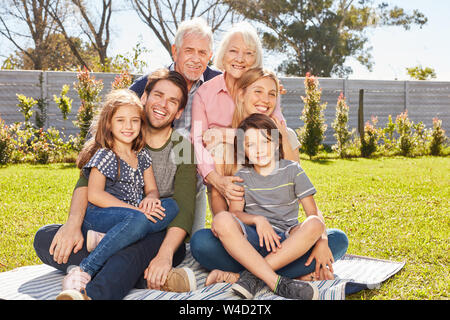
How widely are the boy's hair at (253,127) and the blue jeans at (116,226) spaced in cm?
56

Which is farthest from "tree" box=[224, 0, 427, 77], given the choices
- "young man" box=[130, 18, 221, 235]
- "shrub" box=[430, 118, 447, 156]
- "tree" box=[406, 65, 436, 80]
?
"young man" box=[130, 18, 221, 235]

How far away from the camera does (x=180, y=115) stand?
3.38m

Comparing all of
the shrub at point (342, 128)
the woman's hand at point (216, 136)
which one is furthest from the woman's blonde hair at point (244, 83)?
the shrub at point (342, 128)

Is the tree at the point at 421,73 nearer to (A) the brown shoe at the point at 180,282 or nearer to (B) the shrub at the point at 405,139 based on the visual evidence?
(B) the shrub at the point at 405,139

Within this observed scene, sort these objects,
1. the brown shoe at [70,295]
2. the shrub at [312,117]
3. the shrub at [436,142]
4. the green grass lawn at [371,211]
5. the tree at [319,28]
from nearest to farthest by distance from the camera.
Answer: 1. the brown shoe at [70,295]
2. the green grass lawn at [371,211]
3. the shrub at [312,117]
4. the shrub at [436,142]
5. the tree at [319,28]

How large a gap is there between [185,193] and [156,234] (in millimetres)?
347

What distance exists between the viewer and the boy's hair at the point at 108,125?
290 cm

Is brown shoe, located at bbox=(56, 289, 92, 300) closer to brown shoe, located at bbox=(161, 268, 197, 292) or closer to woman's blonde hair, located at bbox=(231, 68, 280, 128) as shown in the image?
brown shoe, located at bbox=(161, 268, 197, 292)

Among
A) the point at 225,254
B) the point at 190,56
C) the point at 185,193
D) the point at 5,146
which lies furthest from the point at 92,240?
the point at 5,146

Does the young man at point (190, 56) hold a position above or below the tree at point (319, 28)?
below

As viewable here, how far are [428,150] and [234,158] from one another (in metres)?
10.1

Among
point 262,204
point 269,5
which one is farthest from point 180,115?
point 269,5
